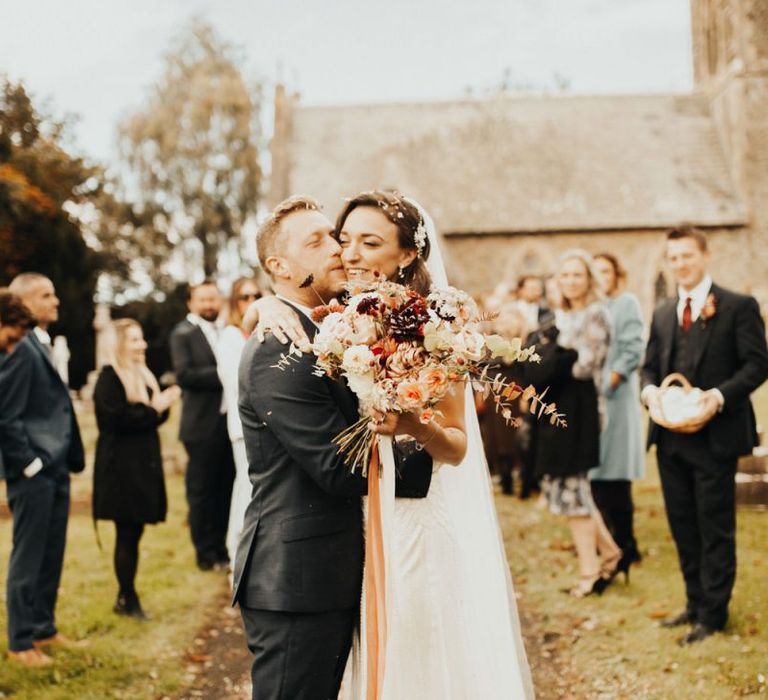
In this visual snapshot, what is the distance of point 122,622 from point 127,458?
1.14 metres

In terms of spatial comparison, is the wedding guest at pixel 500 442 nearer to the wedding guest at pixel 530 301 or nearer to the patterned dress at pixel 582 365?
the wedding guest at pixel 530 301

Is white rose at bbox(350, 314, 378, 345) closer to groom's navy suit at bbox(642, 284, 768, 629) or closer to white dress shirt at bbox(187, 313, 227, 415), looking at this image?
groom's navy suit at bbox(642, 284, 768, 629)

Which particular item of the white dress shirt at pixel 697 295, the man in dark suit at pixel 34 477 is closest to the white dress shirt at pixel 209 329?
the man in dark suit at pixel 34 477

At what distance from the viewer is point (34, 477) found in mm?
5078

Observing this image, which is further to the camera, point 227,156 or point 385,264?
point 227,156

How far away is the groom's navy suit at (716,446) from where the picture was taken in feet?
16.3

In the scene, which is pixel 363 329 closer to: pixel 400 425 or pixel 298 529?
pixel 400 425

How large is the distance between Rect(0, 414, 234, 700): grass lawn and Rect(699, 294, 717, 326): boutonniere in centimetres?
385

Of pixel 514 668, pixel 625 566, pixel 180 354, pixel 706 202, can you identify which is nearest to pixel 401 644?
pixel 514 668

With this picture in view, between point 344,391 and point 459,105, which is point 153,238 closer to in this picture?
point 459,105

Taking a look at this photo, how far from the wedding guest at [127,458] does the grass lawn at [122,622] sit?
0.93 feet

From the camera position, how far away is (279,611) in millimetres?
2566

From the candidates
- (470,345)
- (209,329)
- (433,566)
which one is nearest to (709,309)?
(433,566)

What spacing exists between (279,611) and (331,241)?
4.08 feet
